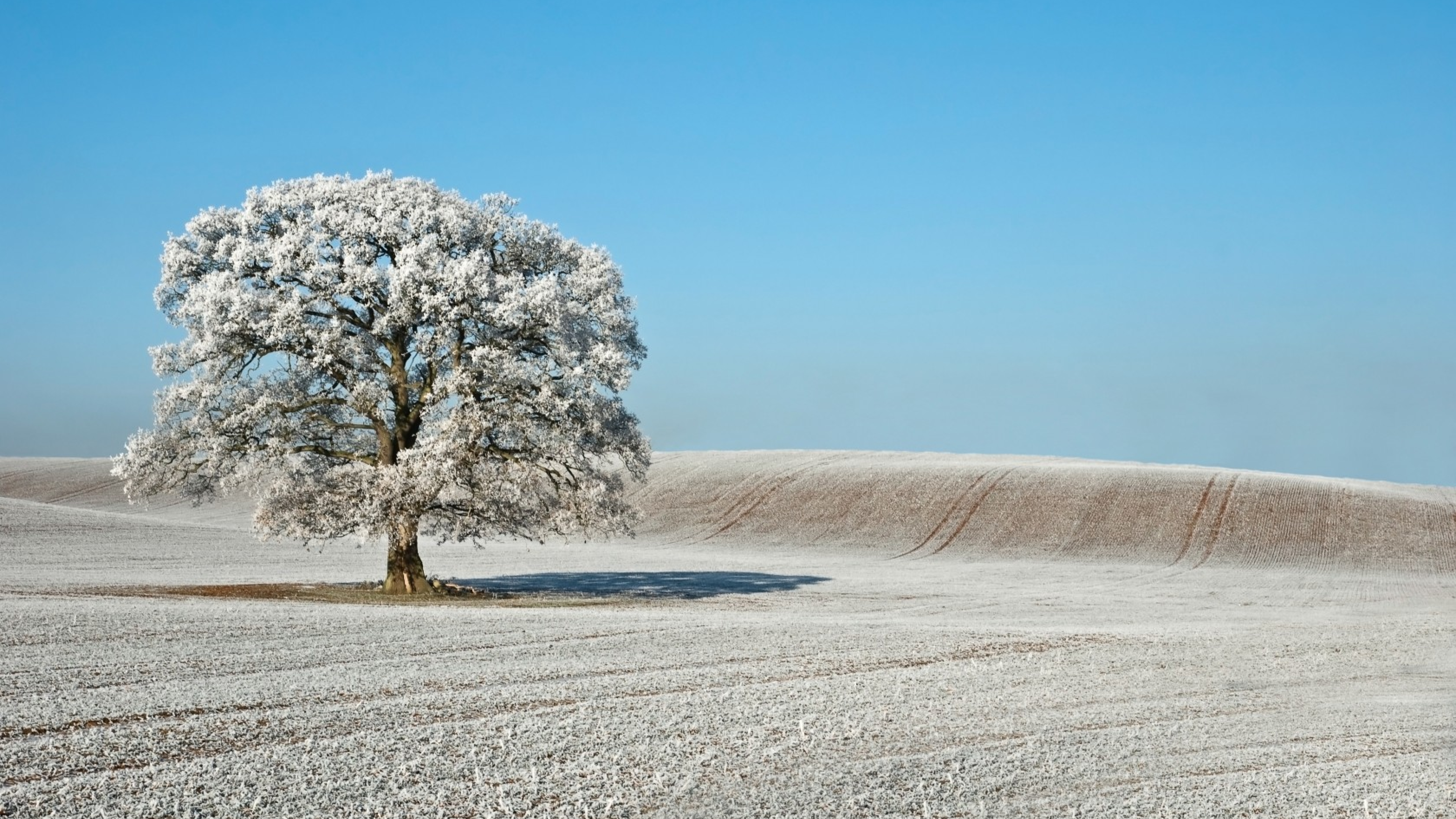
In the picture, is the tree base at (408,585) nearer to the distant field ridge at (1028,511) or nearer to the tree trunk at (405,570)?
the tree trunk at (405,570)

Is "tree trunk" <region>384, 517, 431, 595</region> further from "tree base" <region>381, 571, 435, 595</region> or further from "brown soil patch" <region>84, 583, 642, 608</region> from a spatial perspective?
"brown soil patch" <region>84, 583, 642, 608</region>

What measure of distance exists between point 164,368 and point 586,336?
10.9 m

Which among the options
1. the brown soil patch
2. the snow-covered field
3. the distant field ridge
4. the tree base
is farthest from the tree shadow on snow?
the distant field ridge

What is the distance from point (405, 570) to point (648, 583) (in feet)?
34.2

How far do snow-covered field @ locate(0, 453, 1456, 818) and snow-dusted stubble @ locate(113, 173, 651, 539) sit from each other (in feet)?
10.0

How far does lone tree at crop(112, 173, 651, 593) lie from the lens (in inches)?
1243

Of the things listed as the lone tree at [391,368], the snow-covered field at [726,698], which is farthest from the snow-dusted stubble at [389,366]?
the snow-covered field at [726,698]

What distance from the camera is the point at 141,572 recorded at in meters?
Answer: 41.1

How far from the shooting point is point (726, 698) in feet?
54.6

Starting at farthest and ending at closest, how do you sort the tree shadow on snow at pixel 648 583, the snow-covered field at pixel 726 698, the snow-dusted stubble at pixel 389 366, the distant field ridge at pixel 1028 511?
the distant field ridge at pixel 1028 511
the tree shadow on snow at pixel 648 583
the snow-dusted stubble at pixel 389 366
the snow-covered field at pixel 726 698

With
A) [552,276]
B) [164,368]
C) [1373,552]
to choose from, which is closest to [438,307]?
[552,276]

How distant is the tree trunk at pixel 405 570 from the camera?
33938 millimetres

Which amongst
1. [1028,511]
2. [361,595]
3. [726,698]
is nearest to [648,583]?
[361,595]

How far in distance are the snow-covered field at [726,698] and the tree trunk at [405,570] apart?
9.62ft
